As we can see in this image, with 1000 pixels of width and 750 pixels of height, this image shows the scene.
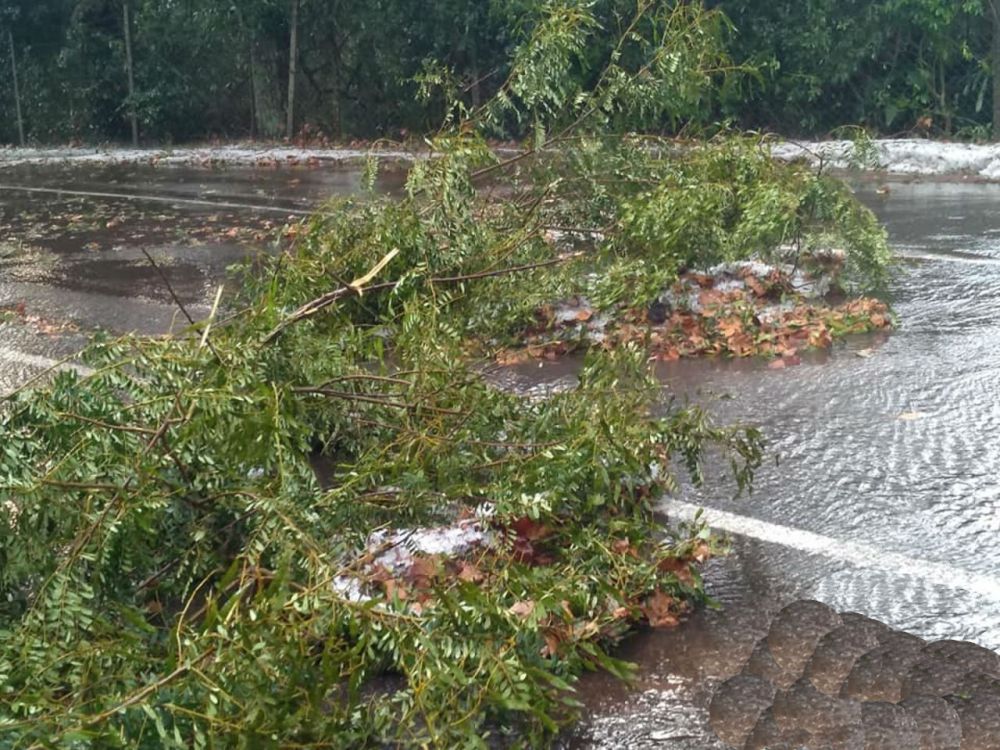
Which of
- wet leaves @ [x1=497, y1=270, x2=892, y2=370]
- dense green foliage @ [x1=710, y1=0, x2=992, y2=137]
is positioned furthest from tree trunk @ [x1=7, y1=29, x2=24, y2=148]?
wet leaves @ [x1=497, y1=270, x2=892, y2=370]

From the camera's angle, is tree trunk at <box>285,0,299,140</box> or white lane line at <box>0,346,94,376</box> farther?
tree trunk at <box>285,0,299,140</box>

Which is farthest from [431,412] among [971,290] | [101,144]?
[101,144]

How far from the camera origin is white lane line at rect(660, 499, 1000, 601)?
374 centimetres

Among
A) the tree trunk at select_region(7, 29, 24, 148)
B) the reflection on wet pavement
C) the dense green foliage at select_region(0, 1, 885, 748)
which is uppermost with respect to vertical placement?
the dense green foliage at select_region(0, 1, 885, 748)

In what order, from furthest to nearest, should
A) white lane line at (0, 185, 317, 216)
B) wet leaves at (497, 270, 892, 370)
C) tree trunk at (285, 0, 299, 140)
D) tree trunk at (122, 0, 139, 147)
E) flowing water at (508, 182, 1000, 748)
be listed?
tree trunk at (122, 0, 139, 147) → tree trunk at (285, 0, 299, 140) → white lane line at (0, 185, 317, 216) → wet leaves at (497, 270, 892, 370) → flowing water at (508, 182, 1000, 748)

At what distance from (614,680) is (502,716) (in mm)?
408

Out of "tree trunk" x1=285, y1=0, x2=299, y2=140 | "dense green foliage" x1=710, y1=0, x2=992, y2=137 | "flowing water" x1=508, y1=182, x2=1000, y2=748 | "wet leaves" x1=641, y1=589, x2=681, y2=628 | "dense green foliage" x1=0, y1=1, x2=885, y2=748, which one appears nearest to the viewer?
"dense green foliage" x1=0, y1=1, x2=885, y2=748

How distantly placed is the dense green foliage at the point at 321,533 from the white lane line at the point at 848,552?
7.2 inches

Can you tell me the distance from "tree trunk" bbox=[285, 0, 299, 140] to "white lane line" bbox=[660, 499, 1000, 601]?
17.2 m

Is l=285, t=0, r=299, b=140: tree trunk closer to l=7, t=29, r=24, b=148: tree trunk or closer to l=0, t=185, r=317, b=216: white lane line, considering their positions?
l=0, t=185, r=317, b=216: white lane line

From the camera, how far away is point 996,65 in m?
14.8

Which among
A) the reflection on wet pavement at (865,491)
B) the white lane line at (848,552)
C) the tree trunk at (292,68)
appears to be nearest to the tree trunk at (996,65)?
the reflection on wet pavement at (865,491)

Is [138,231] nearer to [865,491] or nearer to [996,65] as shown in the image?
[865,491]

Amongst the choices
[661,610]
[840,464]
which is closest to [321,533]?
[661,610]
